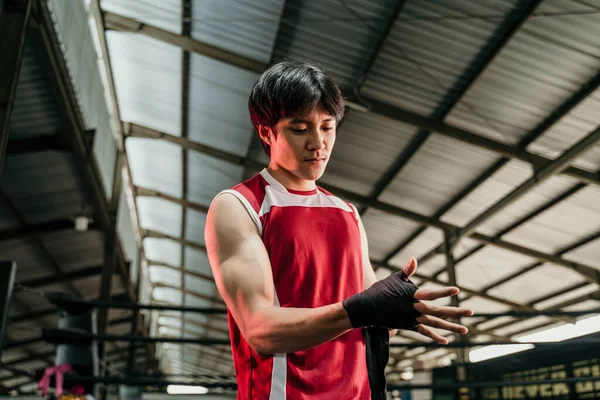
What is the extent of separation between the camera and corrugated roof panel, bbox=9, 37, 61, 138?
22.9 feet

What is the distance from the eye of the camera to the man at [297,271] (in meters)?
1.00

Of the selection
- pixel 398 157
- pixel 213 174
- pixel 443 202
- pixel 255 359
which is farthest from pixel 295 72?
pixel 213 174

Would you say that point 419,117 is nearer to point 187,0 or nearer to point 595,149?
point 595,149

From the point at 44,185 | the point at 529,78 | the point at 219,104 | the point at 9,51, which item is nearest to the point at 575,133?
the point at 529,78

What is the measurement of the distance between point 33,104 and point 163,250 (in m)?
9.20

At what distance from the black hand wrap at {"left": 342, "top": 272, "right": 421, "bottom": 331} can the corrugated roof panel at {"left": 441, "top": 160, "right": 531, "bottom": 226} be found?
26.8 feet

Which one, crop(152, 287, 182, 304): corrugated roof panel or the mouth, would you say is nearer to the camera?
the mouth

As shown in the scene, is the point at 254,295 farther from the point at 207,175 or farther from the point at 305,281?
the point at 207,175

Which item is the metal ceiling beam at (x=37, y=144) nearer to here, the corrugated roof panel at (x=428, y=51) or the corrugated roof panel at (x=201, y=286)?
the corrugated roof panel at (x=428, y=51)

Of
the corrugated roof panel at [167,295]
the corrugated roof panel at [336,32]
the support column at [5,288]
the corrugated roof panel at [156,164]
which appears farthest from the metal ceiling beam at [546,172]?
the corrugated roof panel at [167,295]

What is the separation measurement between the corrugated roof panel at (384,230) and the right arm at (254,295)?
1016 cm

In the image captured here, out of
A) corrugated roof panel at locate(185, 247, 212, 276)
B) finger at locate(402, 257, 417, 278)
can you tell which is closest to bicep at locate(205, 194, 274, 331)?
finger at locate(402, 257, 417, 278)

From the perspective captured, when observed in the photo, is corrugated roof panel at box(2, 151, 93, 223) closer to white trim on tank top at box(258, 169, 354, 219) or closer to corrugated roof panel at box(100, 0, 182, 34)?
corrugated roof panel at box(100, 0, 182, 34)

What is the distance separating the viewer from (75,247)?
494 inches
